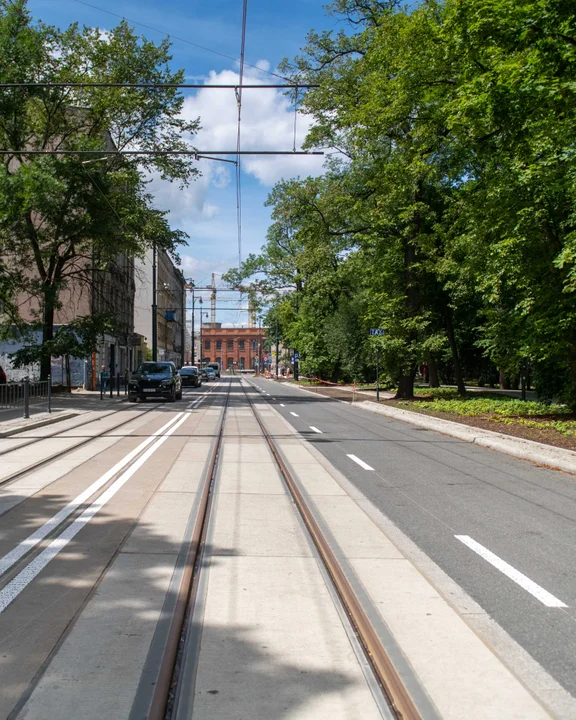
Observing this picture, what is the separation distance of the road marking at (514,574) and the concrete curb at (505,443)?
17.3 feet

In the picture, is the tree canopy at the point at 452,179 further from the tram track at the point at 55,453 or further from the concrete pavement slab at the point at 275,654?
the concrete pavement slab at the point at 275,654

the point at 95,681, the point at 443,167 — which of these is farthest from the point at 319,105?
the point at 95,681

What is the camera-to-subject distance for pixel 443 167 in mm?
26500

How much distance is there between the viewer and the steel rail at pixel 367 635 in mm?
3223

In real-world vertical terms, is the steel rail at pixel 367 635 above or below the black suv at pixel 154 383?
below

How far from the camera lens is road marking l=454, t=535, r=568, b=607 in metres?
4.71

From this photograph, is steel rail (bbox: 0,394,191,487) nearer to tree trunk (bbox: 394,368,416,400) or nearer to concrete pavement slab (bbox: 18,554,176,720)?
concrete pavement slab (bbox: 18,554,176,720)

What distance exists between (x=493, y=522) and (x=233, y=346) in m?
139

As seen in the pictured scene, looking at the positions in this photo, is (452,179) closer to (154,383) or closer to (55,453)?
(154,383)

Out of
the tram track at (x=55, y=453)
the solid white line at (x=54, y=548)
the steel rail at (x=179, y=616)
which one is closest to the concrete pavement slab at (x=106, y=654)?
the steel rail at (x=179, y=616)

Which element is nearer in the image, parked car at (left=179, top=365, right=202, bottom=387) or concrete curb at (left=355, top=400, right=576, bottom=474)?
concrete curb at (left=355, top=400, right=576, bottom=474)

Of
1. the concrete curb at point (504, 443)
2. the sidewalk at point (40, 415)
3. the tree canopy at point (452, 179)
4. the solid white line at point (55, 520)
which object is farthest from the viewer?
the sidewalk at point (40, 415)

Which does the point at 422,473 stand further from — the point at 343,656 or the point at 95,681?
the point at 95,681

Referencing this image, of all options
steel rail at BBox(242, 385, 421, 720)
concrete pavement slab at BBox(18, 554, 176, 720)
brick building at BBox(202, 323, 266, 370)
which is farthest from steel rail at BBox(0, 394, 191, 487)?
brick building at BBox(202, 323, 266, 370)
